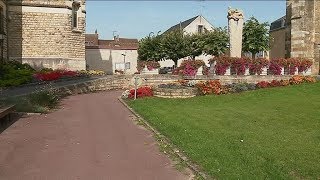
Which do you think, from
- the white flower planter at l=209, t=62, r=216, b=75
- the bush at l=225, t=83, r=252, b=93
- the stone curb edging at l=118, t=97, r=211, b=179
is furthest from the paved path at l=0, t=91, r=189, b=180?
the white flower planter at l=209, t=62, r=216, b=75

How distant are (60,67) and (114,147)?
2111cm

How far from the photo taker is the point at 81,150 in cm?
855

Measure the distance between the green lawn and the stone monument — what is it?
6298mm

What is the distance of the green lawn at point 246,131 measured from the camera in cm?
684

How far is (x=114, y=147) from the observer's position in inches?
348

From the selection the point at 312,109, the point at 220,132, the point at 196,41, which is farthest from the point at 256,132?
the point at 196,41

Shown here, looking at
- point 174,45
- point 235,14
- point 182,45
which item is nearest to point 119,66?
point 174,45

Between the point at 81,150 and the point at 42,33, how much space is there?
21895mm

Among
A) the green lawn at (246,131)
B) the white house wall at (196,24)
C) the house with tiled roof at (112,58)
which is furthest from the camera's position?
the white house wall at (196,24)

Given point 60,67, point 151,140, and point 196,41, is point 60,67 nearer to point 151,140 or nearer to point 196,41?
point 196,41

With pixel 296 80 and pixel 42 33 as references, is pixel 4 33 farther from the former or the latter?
pixel 296 80

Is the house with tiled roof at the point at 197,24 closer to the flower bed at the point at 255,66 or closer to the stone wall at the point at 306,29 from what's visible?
the stone wall at the point at 306,29

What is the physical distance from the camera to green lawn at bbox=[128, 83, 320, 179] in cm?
684

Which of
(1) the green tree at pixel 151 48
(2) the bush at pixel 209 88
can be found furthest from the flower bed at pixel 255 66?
(1) the green tree at pixel 151 48
